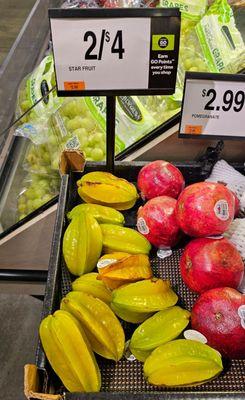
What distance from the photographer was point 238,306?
0.91 metres

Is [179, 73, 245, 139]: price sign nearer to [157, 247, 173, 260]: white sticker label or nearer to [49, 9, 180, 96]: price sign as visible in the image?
[49, 9, 180, 96]: price sign

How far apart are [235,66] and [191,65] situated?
241 millimetres

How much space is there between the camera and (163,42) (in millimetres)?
1001

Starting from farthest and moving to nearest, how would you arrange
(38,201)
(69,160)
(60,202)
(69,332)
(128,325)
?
1. (38,201)
2. (69,160)
3. (60,202)
4. (128,325)
5. (69,332)

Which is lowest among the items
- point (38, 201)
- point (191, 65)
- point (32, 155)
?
point (38, 201)

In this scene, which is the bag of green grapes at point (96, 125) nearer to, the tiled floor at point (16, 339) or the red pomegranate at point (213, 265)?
the red pomegranate at point (213, 265)

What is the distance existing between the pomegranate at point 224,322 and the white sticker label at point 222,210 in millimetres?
192

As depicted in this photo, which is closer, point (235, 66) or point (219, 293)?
point (219, 293)

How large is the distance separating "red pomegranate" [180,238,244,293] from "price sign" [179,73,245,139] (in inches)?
13.5

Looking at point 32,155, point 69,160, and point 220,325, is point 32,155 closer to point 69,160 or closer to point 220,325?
point 69,160

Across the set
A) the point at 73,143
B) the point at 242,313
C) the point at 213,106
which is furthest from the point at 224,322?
the point at 73,143

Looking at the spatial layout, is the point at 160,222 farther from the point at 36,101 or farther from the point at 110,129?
the point at 36,101

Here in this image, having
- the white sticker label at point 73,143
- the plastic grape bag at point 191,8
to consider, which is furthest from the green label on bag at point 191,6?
the white sticker label at point 73,143

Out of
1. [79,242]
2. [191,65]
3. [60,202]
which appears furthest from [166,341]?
[191,65]
